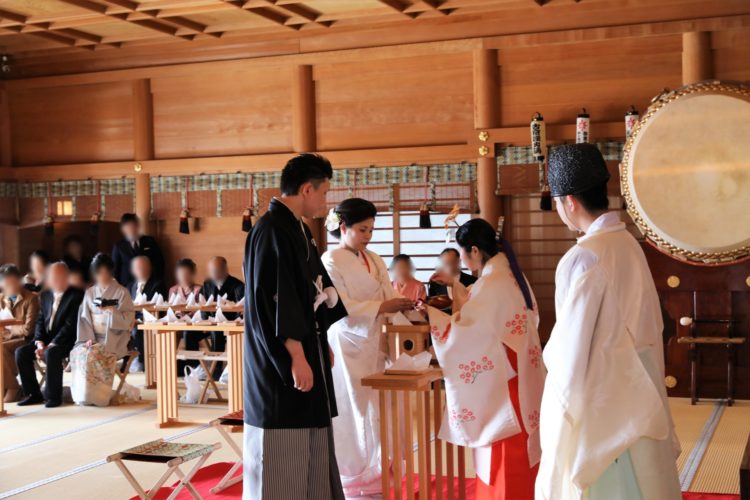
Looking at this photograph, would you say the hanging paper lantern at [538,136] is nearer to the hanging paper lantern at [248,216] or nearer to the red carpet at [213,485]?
the hanging paper lantern at [248,216]

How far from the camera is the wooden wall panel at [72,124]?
10516mm

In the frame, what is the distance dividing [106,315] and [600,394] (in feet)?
21.1

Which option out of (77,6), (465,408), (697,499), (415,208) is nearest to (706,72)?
(415,208)

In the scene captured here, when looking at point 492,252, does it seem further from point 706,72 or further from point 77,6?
point 77,6

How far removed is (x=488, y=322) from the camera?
4152 millimetres

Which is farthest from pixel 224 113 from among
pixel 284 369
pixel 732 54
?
pixel 284 369

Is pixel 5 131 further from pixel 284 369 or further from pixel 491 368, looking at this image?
pixel 284 369

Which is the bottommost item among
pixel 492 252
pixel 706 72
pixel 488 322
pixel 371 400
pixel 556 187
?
pixel 371 400

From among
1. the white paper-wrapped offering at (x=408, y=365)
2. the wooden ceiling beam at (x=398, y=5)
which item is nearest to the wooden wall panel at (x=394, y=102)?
the wooden ceiling beam at (x=398, y=5)

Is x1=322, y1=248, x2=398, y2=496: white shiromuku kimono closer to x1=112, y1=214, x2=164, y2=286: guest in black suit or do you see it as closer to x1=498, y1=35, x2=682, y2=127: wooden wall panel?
x1=498, y1=35, x2=682, y2=127: wooden wall panel

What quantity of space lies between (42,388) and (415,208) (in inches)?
164

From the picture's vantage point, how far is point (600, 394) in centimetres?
271

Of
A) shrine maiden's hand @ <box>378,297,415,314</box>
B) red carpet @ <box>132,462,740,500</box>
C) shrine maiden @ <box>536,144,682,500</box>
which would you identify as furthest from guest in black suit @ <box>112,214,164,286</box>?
shrine maiden @ <box>536,144,682,500</box>

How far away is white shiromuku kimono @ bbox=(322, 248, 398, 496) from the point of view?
16.0 ft
